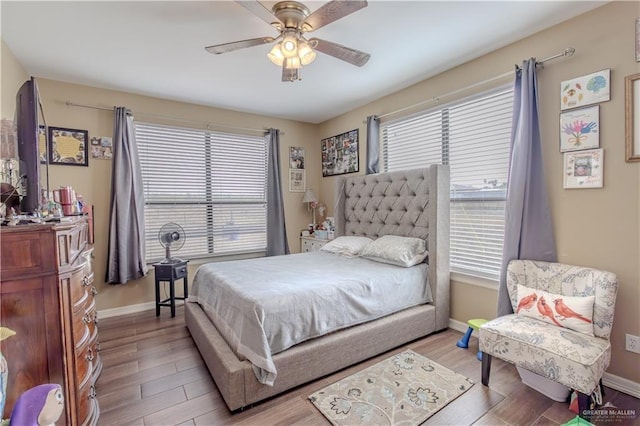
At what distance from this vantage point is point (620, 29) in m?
1.91

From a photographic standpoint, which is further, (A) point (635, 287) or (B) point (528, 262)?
(B) point (528, 262)

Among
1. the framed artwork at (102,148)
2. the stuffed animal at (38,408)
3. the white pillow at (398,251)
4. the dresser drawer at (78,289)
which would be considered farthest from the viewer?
the framed artwork at (102,148)

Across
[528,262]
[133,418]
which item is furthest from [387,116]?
[133,418]

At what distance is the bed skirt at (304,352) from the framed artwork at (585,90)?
1963mm

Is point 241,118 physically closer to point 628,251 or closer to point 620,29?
point 620,29

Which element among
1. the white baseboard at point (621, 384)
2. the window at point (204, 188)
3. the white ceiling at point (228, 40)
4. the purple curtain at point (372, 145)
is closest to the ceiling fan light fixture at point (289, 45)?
the white ceiling at point (228, 40)

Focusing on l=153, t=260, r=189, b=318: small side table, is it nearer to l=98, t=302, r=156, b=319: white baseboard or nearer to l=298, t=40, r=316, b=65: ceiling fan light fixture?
l=98, t=302, r=156, b=319: white baseboard

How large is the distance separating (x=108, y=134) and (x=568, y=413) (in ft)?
15.4

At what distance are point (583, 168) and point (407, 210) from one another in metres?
1.45

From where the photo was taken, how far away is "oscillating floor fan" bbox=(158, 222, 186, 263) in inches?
130

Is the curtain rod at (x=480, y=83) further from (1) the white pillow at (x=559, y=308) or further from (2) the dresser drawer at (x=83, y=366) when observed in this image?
(2) the dresser drawer at (x=83, y=366)

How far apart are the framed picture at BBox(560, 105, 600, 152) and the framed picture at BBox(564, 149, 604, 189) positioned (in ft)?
0.16

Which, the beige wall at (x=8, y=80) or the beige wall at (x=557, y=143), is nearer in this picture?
the beige wall at (x=557, y=143)

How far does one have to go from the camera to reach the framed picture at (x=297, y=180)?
4.66 metres
